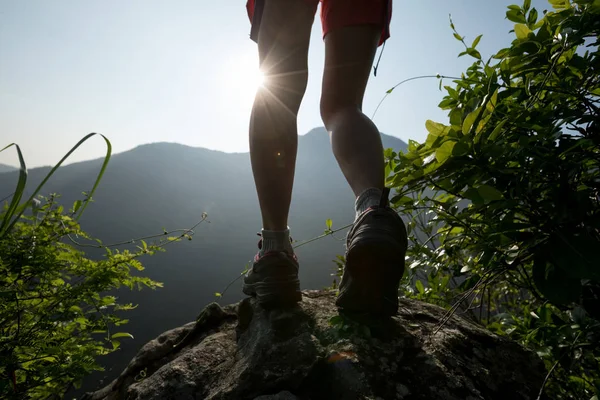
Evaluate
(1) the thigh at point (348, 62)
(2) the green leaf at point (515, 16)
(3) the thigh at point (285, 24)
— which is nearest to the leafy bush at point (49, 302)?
(3) the thigh at point (285, 24)

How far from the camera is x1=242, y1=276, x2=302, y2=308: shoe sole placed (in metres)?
1.19

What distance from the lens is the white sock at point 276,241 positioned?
128cm

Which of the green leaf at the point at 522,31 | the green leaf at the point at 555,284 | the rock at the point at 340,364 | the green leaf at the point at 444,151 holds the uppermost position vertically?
the green leaf at the point at 522,31

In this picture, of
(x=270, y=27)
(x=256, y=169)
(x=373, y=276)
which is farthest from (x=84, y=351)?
(x=270, y=27)

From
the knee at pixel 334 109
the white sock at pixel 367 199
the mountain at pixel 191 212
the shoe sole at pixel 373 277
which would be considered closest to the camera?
the shoe sole at pixel 373 277

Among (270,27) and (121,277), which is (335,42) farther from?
(121,277)

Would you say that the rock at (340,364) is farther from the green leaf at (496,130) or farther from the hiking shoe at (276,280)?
the green leaf at (496,130)

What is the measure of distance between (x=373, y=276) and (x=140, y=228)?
2277 inches

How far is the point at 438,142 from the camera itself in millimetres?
840

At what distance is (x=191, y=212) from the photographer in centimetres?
5950

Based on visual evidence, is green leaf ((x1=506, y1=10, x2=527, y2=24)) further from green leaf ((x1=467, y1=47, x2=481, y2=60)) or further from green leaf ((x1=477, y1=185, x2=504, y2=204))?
green leaf ((x1=477, y1=185, x2=504, y2=204))

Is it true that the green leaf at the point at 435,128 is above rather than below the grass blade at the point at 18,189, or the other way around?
above

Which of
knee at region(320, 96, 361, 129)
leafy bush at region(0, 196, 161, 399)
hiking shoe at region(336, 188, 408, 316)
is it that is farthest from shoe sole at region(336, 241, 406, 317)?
leafy bush at region(0, 196, 161, 399)

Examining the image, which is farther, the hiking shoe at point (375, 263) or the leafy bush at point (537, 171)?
the hiking shoe at point (375, 263)
